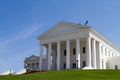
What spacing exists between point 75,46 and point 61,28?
6087 millimetres

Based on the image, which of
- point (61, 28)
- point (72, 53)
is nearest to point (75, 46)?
point (72, 53)

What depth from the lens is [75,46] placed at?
229 feet

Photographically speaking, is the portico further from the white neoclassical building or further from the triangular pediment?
the triangular pediment

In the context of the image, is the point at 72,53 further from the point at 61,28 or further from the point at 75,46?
the point at 61,28

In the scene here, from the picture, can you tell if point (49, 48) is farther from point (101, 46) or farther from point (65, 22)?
point (101, 46)

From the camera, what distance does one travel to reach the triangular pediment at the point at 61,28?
64.9 meters

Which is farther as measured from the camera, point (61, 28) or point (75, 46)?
point (75, 46)

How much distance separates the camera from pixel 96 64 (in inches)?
2608

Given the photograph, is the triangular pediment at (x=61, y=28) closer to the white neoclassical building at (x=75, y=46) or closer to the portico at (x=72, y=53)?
the white neoclassical building at (x=75, y=46)

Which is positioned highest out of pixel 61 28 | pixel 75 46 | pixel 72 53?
pixel 61 28

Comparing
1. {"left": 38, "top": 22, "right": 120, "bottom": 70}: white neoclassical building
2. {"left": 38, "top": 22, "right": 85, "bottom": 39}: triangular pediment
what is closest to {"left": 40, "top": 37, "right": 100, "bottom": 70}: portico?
{"left": 38, "top": 22, "right": 120, "bottom": 70}: white neoclassical building

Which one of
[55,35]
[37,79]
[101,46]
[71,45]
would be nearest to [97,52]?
[101,46]

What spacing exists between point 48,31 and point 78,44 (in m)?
11.0

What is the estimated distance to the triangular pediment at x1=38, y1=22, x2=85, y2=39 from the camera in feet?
213
